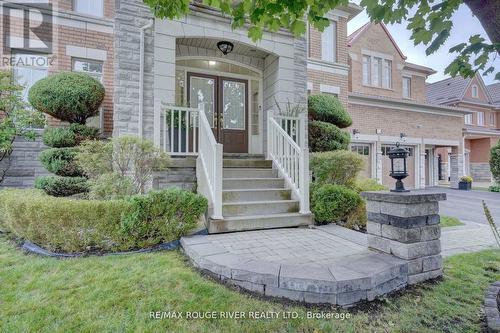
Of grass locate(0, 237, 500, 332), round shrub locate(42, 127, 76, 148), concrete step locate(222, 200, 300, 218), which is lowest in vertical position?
grass locate(0, 237, 500, 332)

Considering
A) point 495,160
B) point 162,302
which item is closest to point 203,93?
point 162,302

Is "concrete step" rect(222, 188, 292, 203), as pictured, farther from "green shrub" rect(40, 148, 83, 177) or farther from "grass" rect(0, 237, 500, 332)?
"green shrub" rect(40, 148, 83, 177)

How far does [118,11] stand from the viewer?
546cm

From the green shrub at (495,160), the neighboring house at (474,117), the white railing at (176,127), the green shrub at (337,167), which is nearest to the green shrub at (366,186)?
the green shrub at (337,167)

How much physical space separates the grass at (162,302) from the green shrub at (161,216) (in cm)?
51

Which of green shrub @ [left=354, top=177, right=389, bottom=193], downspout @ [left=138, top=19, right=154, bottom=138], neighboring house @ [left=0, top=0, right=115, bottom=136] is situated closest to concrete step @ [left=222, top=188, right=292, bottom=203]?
green shrub @ [left=354, top=177, right=389, bottom=193]

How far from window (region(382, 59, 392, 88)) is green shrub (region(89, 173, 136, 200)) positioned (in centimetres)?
1482

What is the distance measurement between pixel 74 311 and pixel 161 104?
3.92 meters

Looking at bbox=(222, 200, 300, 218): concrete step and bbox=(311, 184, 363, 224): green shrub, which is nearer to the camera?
bbox=(222, 200, 300, 218): concrete step

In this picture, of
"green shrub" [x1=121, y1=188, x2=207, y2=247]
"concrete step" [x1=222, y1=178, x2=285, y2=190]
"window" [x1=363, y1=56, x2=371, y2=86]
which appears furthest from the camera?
"window" [x1=363, y1=56, x2=371, y2=86]

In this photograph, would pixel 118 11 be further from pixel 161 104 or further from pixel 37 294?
pixel 37 294

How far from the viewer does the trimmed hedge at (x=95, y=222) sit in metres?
3.58

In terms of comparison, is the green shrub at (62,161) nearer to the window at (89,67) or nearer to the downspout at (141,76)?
the downspout at (141,76)

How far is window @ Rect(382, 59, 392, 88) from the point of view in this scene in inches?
590
